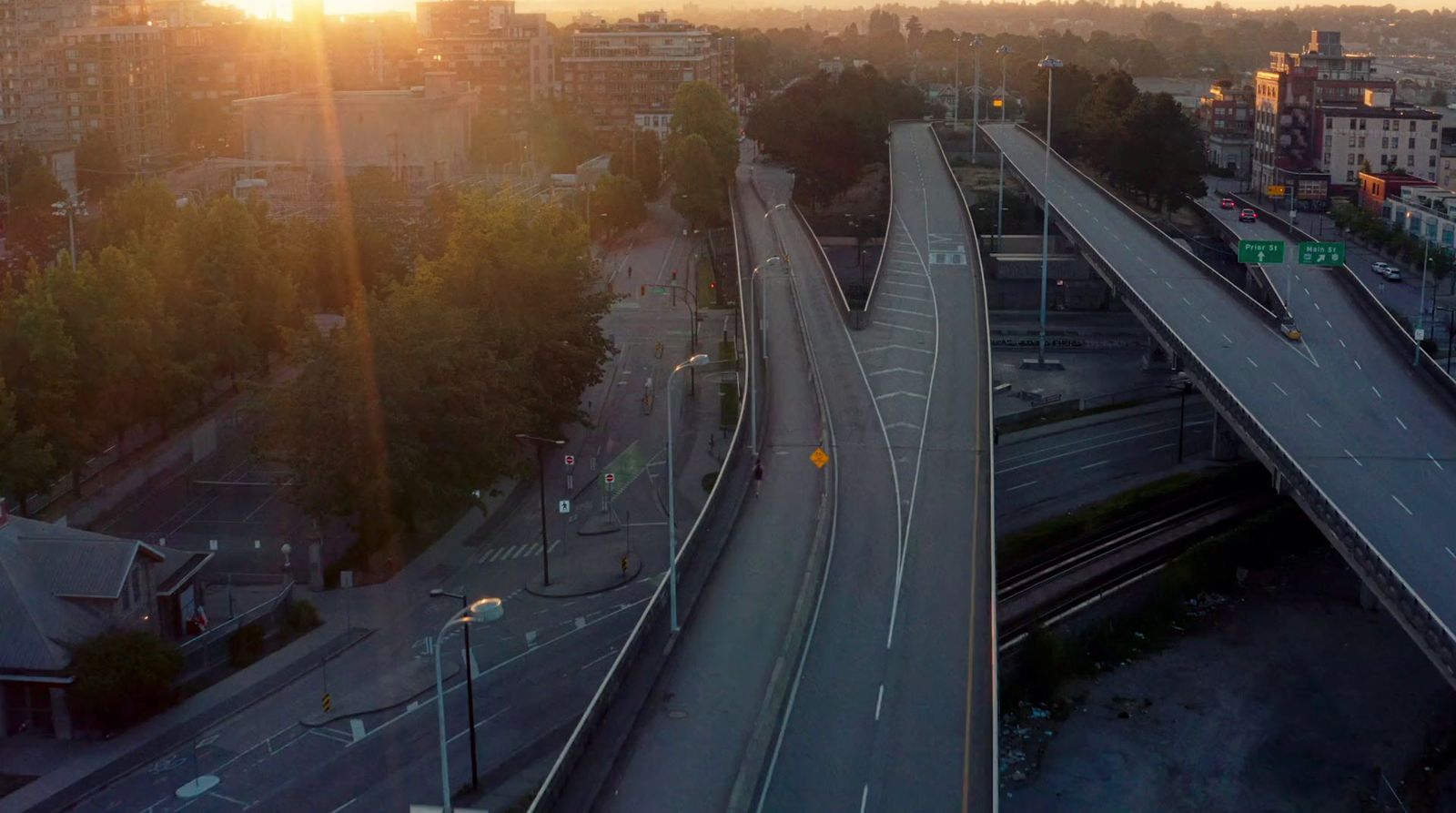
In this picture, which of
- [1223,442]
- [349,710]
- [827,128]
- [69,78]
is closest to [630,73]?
[69,78]

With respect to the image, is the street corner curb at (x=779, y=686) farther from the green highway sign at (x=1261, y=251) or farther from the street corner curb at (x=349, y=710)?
the green highway sign at (x=1261, y=251)

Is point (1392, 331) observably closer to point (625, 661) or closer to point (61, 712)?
point (625, 661)

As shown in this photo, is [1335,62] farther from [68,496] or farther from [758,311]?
[68,496]

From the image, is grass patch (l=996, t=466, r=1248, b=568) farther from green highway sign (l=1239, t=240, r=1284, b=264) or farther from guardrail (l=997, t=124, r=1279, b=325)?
green highway sign (l=1239, t=240, r=1284, b=264)

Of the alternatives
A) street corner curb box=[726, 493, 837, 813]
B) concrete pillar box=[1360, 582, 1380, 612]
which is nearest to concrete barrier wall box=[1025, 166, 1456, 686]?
concrete pillar box=[1360, 582, 1380, 612]

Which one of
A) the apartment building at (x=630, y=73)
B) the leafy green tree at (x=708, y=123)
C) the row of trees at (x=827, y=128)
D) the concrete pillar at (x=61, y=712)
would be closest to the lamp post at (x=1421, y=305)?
the row of trees at (x=827, y=128)

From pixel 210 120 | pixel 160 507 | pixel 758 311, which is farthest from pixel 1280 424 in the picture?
pixel 210 120
